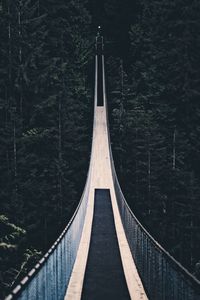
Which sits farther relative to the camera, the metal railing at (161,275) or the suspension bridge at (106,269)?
the suspension bridge at (106,269)

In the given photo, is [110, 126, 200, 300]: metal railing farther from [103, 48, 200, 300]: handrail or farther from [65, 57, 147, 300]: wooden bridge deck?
[65, 57, 147, 300]: wooden bridge deck

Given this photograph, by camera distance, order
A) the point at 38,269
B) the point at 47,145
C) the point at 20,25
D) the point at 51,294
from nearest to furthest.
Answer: the point at 38,269, the point at 51,294, the point at 20,25, the point at 47,145

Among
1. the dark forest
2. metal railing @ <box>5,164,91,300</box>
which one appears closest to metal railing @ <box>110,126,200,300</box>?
metal railing @ <box>5,164,91,300</box>

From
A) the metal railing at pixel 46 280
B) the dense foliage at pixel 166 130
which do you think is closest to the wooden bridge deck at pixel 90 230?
the metal railing at pixel 46 280

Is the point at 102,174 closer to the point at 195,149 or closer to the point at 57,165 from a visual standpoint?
the point at 57,165

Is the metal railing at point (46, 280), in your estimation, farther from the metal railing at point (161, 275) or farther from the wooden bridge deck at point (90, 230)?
the metal railing at point (161, 275)

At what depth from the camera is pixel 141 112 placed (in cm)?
4469

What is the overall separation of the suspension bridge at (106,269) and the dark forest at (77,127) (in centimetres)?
333

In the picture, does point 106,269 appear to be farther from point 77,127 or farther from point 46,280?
point 77,127

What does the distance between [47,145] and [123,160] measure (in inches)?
479

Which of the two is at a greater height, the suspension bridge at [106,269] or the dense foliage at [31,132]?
the dense foliage at [31,132]

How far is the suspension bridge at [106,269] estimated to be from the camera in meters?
5.72

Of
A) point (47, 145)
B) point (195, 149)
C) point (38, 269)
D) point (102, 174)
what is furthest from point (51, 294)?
point (195, 149)

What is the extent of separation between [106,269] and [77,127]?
91.0 feet
